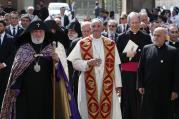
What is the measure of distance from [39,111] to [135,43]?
10.0ft

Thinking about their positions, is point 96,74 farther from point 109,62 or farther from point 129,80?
point 129,80

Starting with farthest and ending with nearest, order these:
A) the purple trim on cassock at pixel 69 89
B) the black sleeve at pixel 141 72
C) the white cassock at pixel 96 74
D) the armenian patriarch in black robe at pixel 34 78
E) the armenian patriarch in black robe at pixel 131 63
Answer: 1. the armenian patriarch in black robe at pixel 131 63
2. the black sleeve at pixel 141 72
3. the white cassock at pixel 96 74
4. the purple trim on cassock at pixel 69 89
5. the armenian patriarch in black robe at pixel 34 78

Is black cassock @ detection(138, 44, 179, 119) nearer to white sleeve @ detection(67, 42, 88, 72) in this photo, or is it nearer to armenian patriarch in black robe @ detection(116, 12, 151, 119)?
armenian patriarch in black robe @ detection(116, 12, 151, 119)

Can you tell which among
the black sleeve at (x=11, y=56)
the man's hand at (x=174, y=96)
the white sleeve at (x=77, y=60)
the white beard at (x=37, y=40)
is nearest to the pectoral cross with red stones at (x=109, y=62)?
the white sleeve at (x=77, y=60)

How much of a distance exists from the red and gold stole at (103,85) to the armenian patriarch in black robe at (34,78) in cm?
96

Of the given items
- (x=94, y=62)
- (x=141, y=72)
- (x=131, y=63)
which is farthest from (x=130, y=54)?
(x=94, y=62)

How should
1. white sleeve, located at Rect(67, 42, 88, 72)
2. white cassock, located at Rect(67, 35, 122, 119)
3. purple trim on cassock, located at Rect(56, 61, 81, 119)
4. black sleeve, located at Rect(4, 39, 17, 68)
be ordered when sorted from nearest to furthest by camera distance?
purple trim on cassock, located at Rect(56, 61, 81, 119), white sleeve, located at Rect(67, 42, 88, 72), white cassock, located at Rect(67, 35, 122, 119), black sleeve, located at Rect(4, 39, 17, 68)

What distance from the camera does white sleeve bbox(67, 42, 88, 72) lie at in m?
10.6

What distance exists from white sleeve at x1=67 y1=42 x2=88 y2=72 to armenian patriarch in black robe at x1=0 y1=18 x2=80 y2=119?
706mm

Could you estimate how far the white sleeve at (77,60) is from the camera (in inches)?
418

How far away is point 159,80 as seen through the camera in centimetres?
1078

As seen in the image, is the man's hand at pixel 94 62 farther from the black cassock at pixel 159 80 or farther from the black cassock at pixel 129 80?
the black cassock at pixel 129 80

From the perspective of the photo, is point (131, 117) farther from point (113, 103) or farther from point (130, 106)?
point (113, 103)

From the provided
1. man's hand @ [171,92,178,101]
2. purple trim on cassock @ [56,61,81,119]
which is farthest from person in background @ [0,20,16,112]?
man's hand @ [171,92,178,101]
